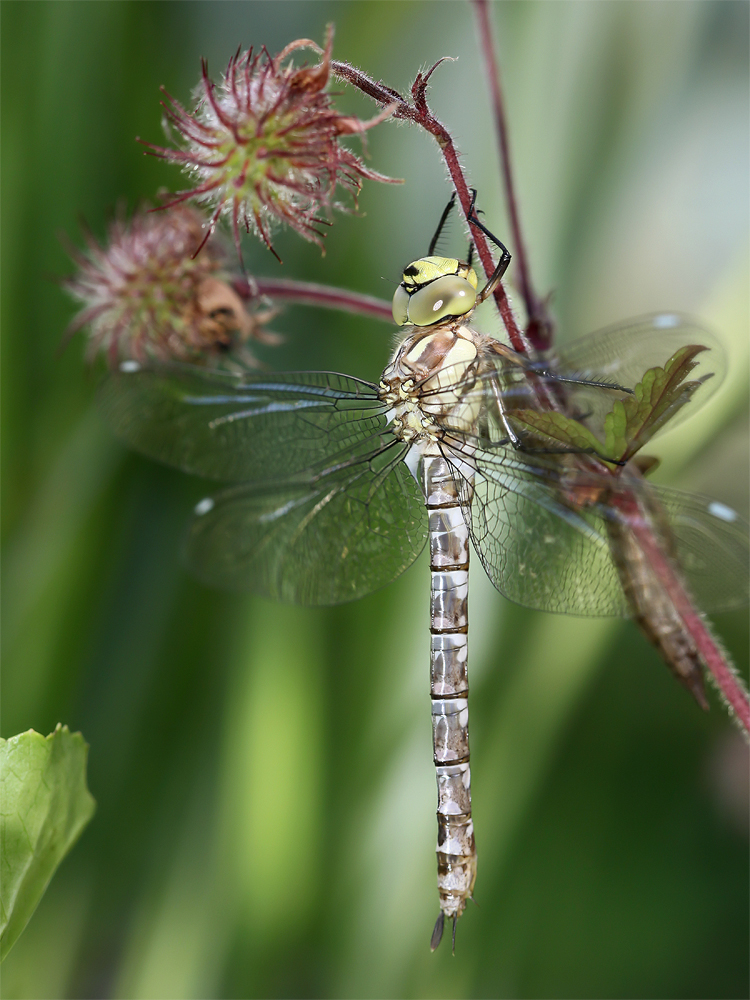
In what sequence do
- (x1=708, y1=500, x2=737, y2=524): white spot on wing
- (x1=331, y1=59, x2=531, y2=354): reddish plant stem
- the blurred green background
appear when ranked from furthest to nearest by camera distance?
1. the blurred green background
2. (x1=708, y1=500, x2=737, y2=524): white spot on wing
3. (x1=331, y1=59, x2=531, y2=354): reddish plant stem

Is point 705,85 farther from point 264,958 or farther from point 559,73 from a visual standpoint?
point 264,958

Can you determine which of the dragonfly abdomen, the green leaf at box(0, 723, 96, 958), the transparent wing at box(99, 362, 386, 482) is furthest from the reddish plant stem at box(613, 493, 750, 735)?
the green leaf at box(0, 723, 96, 958)

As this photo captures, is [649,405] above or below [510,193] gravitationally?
below

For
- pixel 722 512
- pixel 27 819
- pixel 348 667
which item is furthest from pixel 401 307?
pixel 348 667

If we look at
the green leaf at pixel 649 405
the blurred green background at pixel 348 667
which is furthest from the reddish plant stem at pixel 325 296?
the blurred green background at pixel 348 667

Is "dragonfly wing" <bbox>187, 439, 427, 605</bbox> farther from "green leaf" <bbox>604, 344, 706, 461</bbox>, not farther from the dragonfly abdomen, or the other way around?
"green leaf" <bbox>604, 344, 706, 461</bbox>

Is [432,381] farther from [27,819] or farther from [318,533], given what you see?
[27,819]
